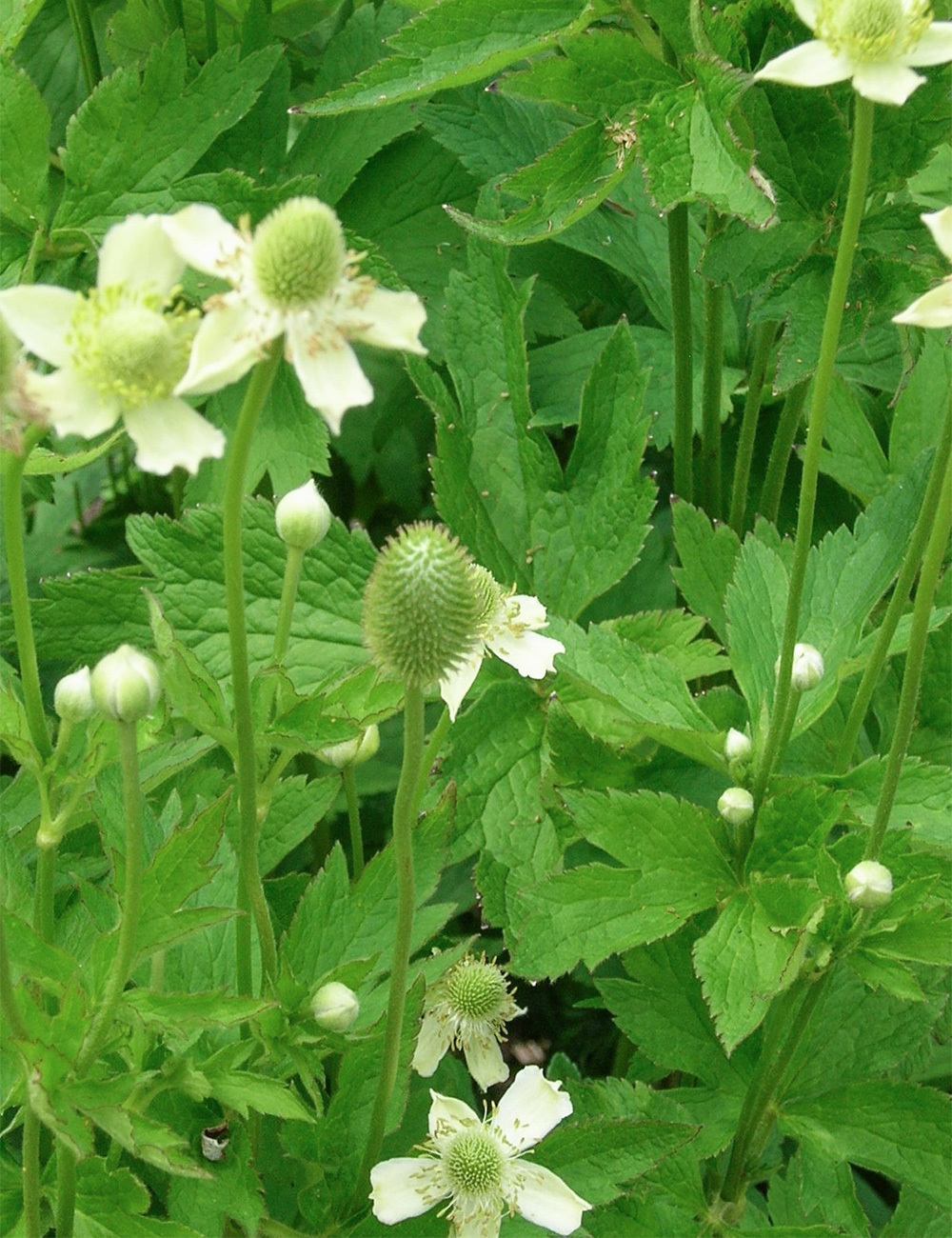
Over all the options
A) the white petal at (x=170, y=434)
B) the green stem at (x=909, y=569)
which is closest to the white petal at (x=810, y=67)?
the green stem at (x=909, y=569)

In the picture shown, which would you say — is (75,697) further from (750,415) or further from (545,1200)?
(750,415)

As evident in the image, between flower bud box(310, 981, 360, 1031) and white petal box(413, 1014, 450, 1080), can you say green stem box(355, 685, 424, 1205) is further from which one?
white petal box(413, 1014, 450, 1080)

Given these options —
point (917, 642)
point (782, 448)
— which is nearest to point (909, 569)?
point (917, 642)

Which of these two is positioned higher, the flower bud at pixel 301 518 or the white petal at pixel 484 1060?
the flower bud at pixel 301 518

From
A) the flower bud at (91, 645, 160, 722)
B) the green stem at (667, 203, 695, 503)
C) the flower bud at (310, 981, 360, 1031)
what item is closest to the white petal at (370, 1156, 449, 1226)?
the flower bud at (310, 981, 360, 1031)

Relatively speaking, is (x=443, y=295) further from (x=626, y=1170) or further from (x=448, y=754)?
(x=626, y=1170)

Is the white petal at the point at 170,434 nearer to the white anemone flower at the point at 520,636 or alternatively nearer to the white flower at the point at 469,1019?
the white anemone flower at the point at 520,636
